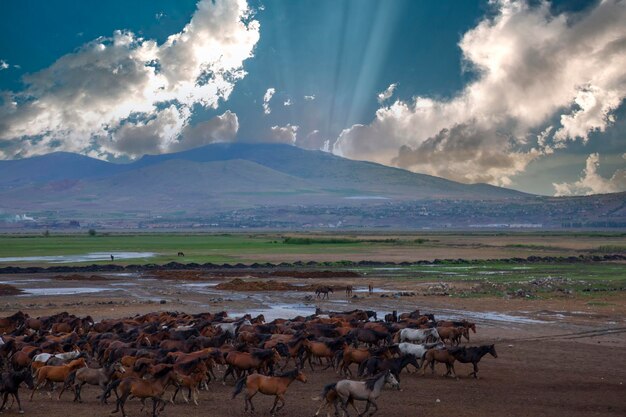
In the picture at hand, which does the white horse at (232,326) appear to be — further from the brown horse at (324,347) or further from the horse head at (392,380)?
the horse head at (392,380)

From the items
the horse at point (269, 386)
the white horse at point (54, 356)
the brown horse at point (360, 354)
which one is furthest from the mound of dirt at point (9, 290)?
the horse at point (269, 386)

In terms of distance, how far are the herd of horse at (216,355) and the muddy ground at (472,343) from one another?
1.80 ft

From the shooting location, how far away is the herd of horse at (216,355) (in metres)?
18.2

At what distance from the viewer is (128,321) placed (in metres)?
28.2

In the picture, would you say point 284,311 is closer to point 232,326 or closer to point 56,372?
point 232,326

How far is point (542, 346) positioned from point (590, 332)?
4.09 metres

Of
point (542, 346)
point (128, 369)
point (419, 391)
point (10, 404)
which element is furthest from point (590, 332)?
point (10, 404)

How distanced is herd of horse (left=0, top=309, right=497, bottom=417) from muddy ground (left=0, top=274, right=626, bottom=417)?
55cm

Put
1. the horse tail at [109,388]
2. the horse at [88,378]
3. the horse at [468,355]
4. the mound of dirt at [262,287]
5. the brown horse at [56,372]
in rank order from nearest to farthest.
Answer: the horse tail at [109,388], the horse at [88,378], the brown horse at [56,372], the horse at [468,355], the mound of dirt at [262,287]

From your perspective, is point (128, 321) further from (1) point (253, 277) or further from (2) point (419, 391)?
(1) point (253, 277)

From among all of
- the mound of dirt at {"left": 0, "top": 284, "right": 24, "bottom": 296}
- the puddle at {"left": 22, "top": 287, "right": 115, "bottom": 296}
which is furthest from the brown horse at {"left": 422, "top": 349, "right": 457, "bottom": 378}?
the mound of dirt at {"left": 0, "top": 284, "right": 24, "bottom": 296}

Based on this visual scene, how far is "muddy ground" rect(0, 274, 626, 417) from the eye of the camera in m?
18.5

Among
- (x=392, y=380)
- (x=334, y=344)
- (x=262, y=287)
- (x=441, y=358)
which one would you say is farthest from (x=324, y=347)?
(x=262, y=287)

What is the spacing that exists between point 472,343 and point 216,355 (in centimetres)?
1085
